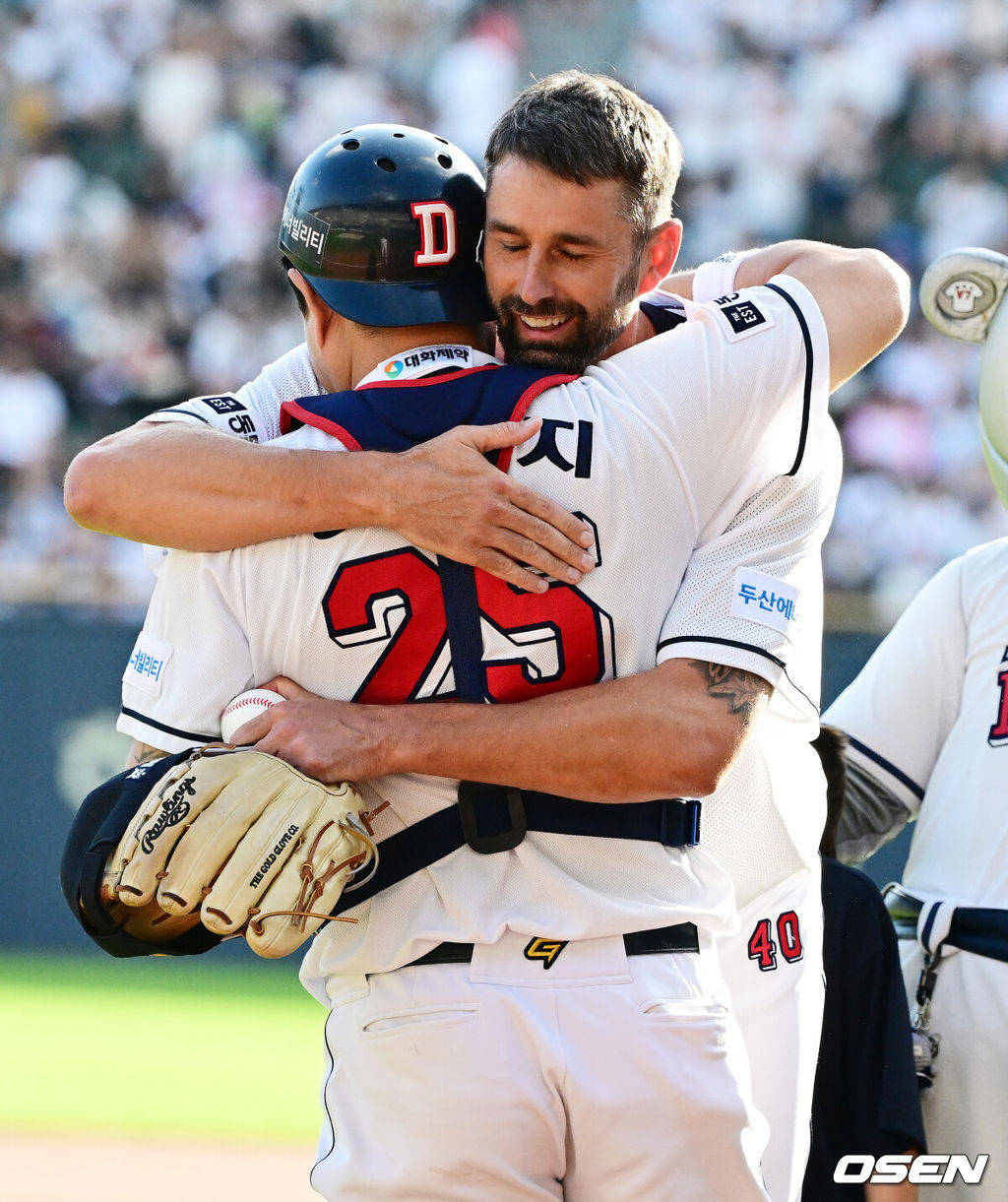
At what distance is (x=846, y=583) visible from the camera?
989 centimetres

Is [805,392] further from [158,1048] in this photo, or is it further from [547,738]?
[158,1048]

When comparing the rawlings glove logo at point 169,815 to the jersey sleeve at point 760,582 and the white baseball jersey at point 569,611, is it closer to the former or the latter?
the white baseball jersey at point 569,611

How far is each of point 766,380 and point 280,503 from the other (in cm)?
75

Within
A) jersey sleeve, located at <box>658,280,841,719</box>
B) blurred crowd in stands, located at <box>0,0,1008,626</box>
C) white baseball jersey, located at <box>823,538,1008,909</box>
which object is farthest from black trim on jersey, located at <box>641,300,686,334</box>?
blurred crowd in stands, located at <box>0,0,1008,626</box>

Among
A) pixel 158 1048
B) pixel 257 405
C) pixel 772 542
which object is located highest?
pixel 257 405

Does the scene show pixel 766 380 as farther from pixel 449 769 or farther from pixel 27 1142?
pixel 27 1142

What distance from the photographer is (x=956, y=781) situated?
3.27 metres

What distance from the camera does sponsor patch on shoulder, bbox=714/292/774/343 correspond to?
2.34 metres

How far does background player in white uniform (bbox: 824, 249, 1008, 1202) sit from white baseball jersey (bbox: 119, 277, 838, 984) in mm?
1089

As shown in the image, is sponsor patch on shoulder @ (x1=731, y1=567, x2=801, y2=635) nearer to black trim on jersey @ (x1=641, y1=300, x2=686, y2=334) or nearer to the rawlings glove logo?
black trim on jersey @ (x1=641, y1=300, x2=686, y2=334)

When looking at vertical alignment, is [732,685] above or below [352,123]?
below

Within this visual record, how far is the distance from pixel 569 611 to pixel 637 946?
1.59 ft

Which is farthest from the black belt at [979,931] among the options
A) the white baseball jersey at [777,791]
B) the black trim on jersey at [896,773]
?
the white baseball jersey at [777,791]

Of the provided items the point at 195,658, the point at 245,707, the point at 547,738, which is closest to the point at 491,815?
the point at 547,738
